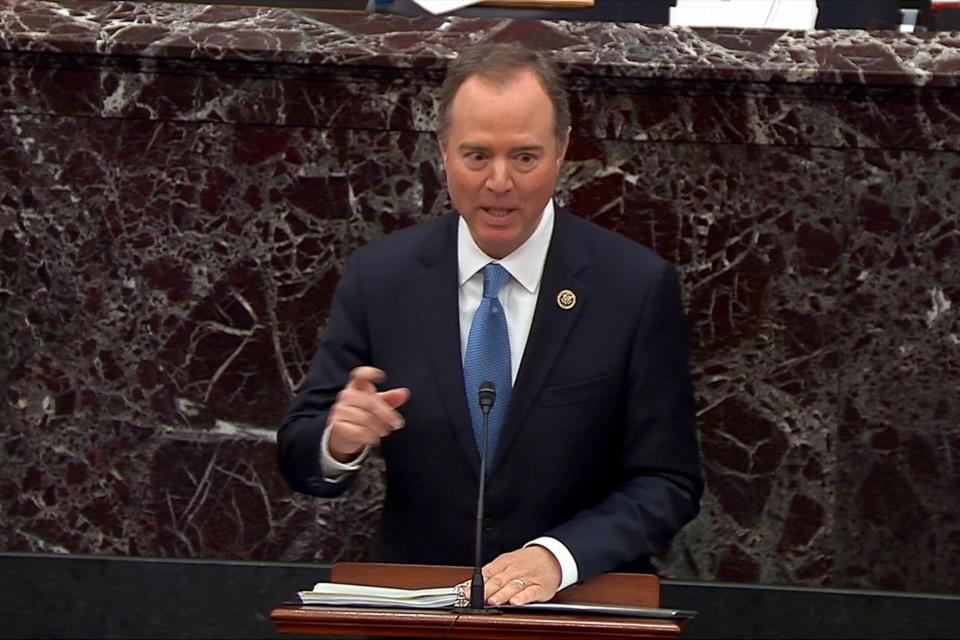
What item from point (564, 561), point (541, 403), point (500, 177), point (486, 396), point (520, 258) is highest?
point (500, 177)

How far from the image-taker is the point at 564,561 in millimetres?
2312

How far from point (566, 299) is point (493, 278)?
0.13 meters

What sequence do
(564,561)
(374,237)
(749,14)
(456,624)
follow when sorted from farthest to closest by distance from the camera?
(749,14) → (374,237) → (564,561) → (456,624)

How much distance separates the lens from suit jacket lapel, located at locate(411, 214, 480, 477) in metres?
2.53

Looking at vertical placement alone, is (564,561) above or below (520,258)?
below

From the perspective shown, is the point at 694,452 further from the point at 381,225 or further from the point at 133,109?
the point at 133,109

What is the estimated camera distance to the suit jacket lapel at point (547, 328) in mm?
2539

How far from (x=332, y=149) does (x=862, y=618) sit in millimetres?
1471

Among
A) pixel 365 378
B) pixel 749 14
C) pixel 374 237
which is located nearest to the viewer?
pixel 365 378

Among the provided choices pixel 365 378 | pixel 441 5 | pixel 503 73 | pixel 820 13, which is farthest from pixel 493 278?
pixel 820 13

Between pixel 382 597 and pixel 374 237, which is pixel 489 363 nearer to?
pixel 382 597

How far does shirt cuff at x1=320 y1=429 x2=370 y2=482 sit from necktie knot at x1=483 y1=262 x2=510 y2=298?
1.20ft

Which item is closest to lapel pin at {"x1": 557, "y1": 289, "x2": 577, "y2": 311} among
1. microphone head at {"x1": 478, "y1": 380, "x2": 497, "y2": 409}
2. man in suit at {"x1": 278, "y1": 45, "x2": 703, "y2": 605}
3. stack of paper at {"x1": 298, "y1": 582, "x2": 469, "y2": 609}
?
man in suit at {"x1": 278, "y1": 45, "x2": 703, "y2": 605}

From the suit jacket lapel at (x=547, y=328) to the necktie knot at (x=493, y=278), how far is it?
65 millimetres
